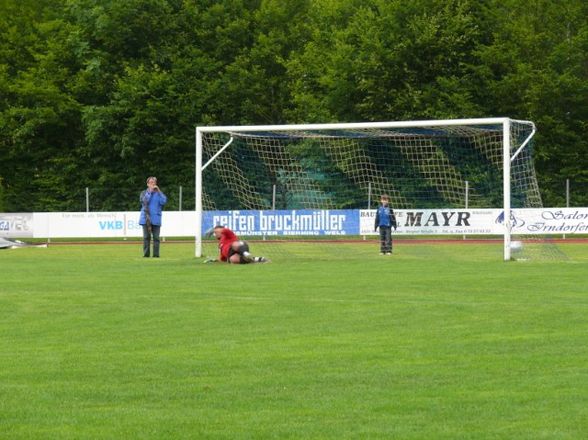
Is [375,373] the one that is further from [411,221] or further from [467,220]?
[467,220]

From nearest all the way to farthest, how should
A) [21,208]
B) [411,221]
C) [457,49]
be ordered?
[411,221] < [21,208] < [457,49]

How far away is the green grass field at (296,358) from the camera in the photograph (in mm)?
8156

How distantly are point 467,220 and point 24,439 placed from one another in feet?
106

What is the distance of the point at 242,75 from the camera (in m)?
60.0

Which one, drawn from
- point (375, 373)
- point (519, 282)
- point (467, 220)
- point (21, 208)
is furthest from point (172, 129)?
point (375, 373)

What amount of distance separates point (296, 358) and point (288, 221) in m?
24.7

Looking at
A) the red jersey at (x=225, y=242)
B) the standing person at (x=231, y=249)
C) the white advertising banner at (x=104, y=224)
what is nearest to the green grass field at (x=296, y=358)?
the standing person at (x=231, y=249)

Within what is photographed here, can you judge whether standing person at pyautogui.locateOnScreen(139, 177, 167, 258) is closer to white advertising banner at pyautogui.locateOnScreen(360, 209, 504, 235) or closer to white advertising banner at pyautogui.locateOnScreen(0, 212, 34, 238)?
white advertising banner at pyautogui.locateOnScreen(360, 209, 504, 235)

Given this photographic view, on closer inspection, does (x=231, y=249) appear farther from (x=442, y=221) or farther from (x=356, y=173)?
(x=356, y=173)

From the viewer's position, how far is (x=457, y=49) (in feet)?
180

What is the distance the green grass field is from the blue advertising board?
11.6 metres

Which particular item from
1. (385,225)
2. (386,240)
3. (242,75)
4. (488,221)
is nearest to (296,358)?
(386,240)

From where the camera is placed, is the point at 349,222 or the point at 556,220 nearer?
the point at 349,222

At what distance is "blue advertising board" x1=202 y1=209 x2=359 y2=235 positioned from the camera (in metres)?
32.8
